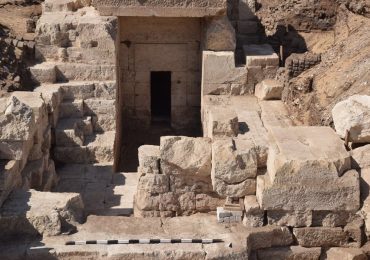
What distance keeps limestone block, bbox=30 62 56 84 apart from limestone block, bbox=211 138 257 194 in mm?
5667

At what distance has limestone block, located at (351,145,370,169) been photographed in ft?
24.5

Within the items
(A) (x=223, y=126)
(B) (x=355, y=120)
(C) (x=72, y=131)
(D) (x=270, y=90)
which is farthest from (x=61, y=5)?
(B) (x=355, y=120)

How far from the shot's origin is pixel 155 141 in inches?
552

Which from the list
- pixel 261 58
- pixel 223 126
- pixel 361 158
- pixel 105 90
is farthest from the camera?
pixel 261 58

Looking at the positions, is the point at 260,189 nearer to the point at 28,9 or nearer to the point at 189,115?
the point at 189,115

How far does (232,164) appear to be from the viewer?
7.37 meters

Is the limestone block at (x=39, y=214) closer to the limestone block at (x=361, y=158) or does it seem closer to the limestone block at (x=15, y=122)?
the limestone block at (x=15, y=122)

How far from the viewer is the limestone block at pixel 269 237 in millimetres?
7246

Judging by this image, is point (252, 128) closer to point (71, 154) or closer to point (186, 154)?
point (71, 154)

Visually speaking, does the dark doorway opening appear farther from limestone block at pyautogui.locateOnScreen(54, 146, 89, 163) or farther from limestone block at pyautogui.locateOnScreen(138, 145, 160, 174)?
limestone block at pyautogui.locateOnScreen(138, 145, 160, 174)

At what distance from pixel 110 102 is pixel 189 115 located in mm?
2533

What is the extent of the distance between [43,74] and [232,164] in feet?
19.7

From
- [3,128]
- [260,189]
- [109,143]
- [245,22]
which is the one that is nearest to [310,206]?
[260,189]

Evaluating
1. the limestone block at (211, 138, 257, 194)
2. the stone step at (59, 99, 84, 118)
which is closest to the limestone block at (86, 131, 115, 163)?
the stone step at (59, 99, 84, 118)
